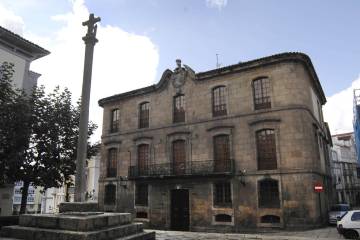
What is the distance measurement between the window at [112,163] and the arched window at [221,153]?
9405mm

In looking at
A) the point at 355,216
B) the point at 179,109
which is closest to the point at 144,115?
the point at 179,109

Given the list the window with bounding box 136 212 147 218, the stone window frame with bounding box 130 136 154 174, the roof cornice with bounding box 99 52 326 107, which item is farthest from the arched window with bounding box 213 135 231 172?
the window with bounding box 136 212 147 218

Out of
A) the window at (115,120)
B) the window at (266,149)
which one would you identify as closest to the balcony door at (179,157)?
the window at (266,149)

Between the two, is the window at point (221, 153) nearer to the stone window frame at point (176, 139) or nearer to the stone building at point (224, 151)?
the stone building at point (224, 151)

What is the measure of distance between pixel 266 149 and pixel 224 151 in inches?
111

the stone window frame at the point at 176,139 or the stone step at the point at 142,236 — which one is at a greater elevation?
the stone window frame at the point at 176,139

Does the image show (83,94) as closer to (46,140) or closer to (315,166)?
(46,140)

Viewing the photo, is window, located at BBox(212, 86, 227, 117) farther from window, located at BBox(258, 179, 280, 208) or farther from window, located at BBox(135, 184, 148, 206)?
window, located at BBox(135, 184, 148, 206)

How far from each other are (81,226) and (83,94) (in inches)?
181

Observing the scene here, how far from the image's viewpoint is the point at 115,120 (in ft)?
92.6

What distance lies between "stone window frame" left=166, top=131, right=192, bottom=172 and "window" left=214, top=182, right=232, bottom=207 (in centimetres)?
276

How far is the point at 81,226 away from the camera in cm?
918

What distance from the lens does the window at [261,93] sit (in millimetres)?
20891

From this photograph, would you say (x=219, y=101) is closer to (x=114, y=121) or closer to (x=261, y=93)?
(x=261, y=93)
